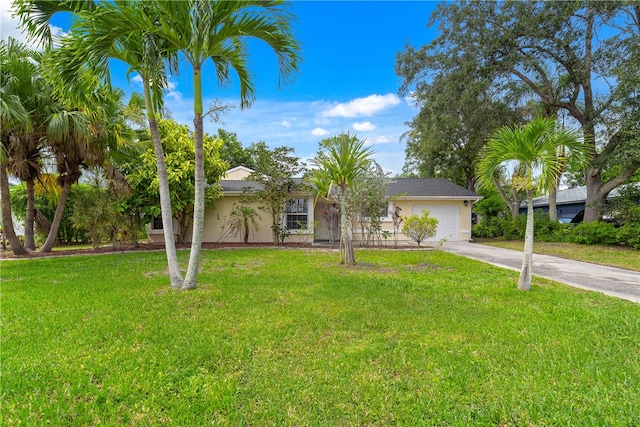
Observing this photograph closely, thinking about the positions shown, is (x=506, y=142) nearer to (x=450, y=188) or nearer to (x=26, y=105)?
(x=450, y=188)

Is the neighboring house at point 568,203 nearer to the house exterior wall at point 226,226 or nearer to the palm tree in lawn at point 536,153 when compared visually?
the house exterior wall at point 226,226

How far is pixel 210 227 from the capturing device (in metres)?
13.6

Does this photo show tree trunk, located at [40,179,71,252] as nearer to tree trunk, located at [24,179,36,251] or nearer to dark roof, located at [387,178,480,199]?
tree trunk, located at [24,179,36,251]

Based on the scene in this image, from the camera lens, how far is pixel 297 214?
13.4 meters

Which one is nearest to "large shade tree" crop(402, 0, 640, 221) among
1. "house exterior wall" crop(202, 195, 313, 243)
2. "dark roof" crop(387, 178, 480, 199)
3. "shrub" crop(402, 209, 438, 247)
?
"dark roof" crop(387, 178, 480, 199)

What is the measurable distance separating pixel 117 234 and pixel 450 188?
1574cm

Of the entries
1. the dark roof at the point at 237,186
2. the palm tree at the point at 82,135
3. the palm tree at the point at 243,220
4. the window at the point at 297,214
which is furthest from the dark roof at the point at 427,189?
the palm tree at the point at 82,135

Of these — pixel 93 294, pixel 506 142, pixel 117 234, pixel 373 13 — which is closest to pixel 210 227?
pixel 117 234

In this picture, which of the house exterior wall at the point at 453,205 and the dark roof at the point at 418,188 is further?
the house exterior wall at the point at 453,205

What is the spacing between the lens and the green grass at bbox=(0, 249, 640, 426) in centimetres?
219

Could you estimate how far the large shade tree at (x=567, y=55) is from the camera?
451 inches

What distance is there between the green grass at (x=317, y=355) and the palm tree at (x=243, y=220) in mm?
7059

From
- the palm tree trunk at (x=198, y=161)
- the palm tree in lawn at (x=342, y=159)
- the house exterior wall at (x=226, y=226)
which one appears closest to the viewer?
the palm tree trunk at (x=198, y=161)

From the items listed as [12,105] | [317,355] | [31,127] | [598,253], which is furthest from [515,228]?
[12,105]
